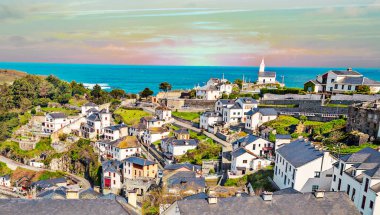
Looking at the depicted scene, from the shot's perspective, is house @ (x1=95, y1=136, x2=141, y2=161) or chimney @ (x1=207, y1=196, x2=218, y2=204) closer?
chimney @ (x1=207, y1=196, x2=218, y2=204)

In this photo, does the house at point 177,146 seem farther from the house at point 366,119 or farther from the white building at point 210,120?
the house at point 366,119

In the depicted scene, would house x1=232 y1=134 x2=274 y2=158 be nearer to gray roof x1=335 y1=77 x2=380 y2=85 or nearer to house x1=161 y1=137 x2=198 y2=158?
house x1=161 y1=137 x2=198 y2=158

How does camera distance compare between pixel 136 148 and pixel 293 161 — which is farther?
pixel 136 148

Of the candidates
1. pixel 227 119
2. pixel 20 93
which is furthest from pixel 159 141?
pixel 20 93

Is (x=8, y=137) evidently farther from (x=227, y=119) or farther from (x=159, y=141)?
(x=227, y=119)

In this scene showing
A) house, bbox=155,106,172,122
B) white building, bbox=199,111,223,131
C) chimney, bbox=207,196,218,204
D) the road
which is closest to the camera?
chimney, bbox=207,196,218,204

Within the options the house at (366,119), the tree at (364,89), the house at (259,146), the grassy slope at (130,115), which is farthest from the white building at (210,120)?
the tree at (364,89)

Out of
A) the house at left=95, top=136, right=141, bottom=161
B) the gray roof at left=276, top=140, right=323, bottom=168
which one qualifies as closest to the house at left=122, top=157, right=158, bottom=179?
the house at left=95, top=136, right=141, bottom=161
